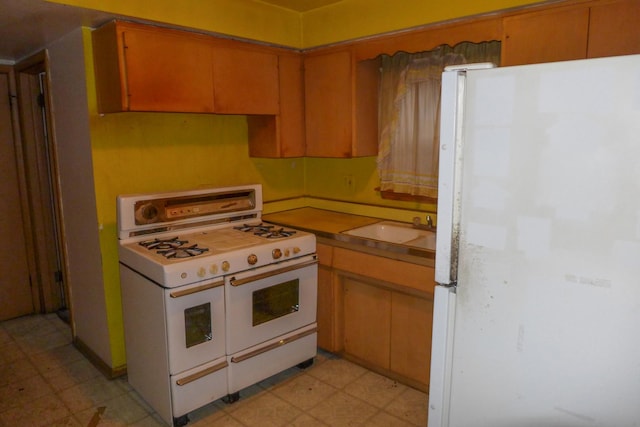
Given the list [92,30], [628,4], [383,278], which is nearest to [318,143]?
[383,278]

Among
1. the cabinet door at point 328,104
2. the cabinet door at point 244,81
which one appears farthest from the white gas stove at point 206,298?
the cabinet door at point 328,104

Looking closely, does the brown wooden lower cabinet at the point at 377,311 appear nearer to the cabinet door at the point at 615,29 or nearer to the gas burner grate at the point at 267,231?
the gas burner grate at the point at 267,231

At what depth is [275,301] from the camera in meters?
2.64

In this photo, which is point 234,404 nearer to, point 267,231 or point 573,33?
point 267,231

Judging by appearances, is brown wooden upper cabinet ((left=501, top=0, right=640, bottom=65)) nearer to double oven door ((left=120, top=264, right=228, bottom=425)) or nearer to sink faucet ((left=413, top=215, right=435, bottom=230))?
sink faucet ((left=413, top=215, right=435, bottom=230))

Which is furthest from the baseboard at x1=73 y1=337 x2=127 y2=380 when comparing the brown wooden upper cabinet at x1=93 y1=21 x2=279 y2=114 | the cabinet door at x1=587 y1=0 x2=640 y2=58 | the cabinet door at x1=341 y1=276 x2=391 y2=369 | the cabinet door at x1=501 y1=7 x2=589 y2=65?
the cabinet door at x1=587 y1=0 x2=640 y2=58

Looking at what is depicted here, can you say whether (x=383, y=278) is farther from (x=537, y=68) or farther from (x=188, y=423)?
(x=537, y=68)

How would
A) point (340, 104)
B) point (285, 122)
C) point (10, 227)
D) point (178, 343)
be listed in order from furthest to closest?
point (10, 227) → point (285, 122) → point (340, 104) → point (178, 343)

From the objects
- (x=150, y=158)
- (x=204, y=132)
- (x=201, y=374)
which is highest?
(x=204, y=132)

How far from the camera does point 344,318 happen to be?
2.93 meters

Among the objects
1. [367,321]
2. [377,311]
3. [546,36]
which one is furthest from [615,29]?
[367,321]

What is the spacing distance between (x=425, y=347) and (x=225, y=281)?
1157 millimetres

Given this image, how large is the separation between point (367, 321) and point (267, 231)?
0.83 m

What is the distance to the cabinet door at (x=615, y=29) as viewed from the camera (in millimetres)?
1805
